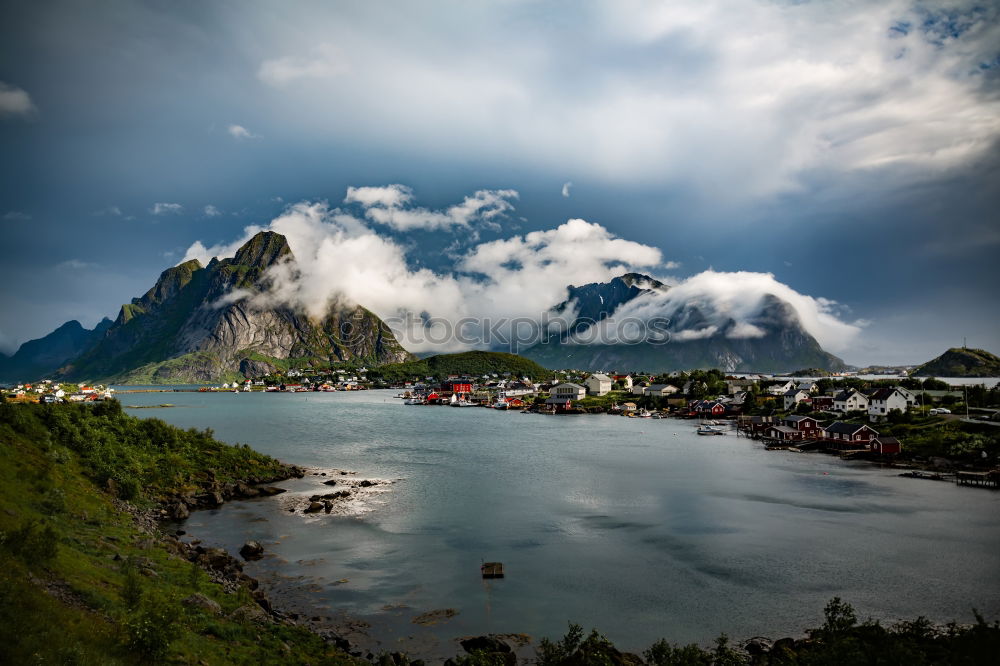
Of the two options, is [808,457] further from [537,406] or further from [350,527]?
[537,406]

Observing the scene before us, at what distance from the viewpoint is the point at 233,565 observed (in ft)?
73.4

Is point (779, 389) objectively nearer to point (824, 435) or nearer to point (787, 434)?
point (787, 434)

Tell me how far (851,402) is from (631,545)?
64.0m

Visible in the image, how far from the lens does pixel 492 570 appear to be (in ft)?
74.3

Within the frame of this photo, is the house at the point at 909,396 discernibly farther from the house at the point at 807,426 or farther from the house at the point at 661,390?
the house at the point at 661,390

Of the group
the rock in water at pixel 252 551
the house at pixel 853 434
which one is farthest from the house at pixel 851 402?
the rock in water at pixel 252 551

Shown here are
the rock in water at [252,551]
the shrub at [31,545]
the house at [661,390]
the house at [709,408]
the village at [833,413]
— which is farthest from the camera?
the house at [661,390]

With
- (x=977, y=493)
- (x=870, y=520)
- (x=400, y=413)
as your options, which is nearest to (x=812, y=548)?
(x=870, y=520)

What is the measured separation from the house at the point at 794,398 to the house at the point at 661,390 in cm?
3324

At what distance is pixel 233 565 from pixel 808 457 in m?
54.0

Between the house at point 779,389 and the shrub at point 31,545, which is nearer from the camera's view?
the shrub at point 31,545

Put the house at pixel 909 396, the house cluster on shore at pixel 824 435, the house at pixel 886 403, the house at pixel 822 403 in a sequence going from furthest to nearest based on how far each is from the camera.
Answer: the house at pixel 822 403, the house at pixel 909 396, the house at pixel 886 403, the house cluster on shore at pixel 824 435

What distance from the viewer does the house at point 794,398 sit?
85.5 m

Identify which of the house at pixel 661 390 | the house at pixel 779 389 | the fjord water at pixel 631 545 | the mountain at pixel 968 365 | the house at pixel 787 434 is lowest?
the fjord water at pixel 631 545
